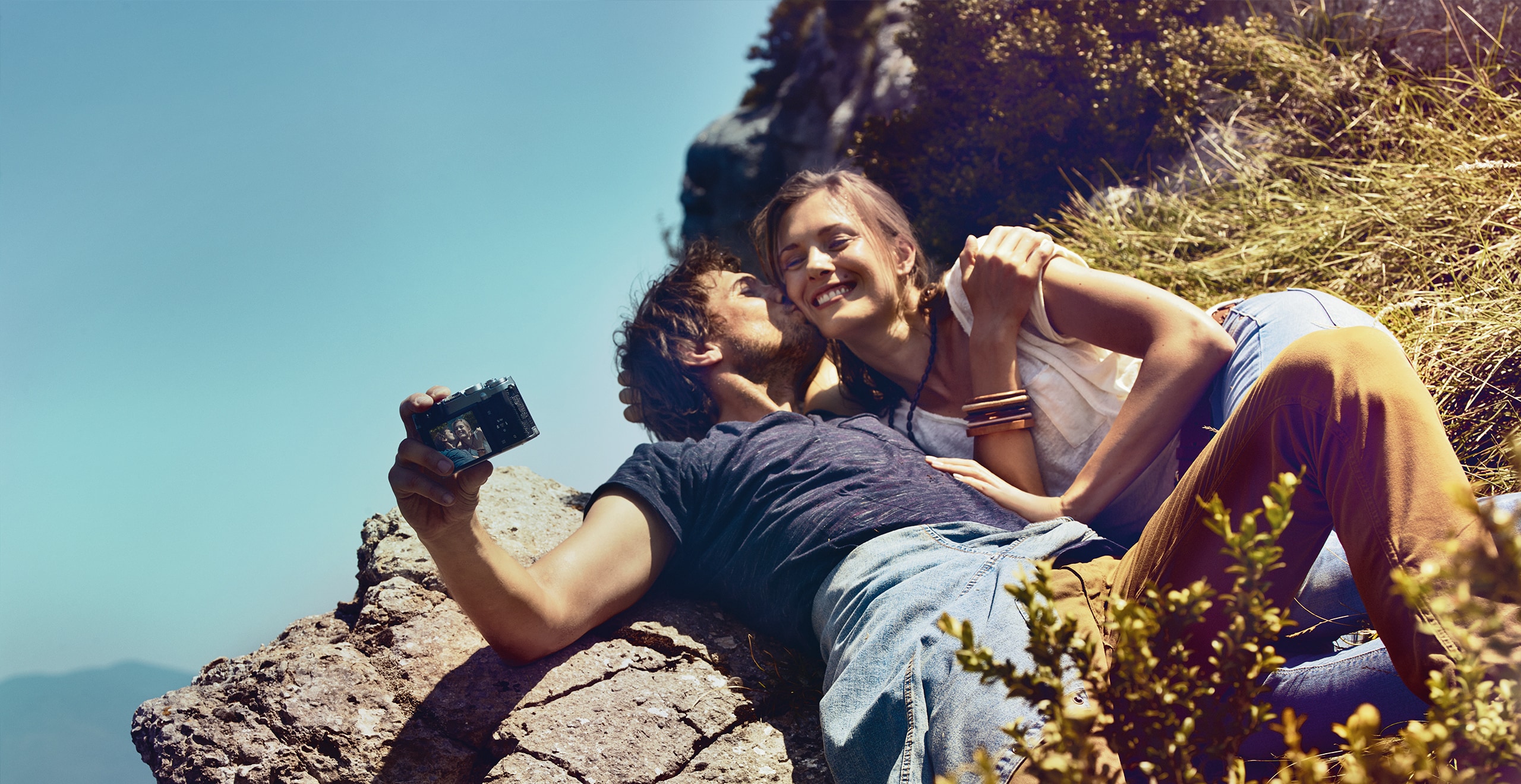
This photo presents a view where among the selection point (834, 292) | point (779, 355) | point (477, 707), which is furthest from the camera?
point (779, 355)

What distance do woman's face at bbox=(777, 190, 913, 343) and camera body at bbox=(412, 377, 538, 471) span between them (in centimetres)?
161

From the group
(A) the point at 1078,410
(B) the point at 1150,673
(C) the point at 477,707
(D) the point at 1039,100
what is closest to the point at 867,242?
(A) the point at 1078,410

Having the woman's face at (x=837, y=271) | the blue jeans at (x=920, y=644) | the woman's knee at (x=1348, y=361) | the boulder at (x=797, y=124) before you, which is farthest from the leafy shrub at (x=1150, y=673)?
the boulder at (x=797, y=124)

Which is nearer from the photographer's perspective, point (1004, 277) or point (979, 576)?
point (979, 576)

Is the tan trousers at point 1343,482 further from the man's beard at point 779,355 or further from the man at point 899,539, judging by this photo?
the man's beard at point 779,355

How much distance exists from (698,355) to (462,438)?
5.58 ft

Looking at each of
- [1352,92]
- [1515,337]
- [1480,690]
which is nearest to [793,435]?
[1480,690]

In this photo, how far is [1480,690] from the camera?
1.13 m

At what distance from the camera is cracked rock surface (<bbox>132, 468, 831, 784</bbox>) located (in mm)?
2684

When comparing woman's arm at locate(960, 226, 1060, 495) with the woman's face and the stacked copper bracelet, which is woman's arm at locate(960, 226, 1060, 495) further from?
the woman's face

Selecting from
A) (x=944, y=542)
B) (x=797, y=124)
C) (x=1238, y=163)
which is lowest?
(x=944, y=542)

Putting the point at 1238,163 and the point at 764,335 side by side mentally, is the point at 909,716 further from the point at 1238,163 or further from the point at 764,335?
the point at 1238,163

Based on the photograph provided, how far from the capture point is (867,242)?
383cm

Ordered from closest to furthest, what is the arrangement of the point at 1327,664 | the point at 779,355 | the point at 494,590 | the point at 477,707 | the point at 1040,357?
1. the point at 1327,664
2. the point at 494,590
3. the point at 477,707
4. the point at 1040,357
5. the point at 779,355
